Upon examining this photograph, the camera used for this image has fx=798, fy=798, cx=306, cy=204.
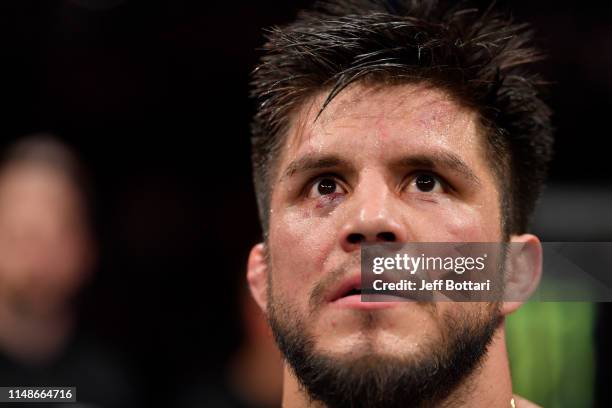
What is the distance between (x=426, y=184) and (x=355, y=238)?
0.13m

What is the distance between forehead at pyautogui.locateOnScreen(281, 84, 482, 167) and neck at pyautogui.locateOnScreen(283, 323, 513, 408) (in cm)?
27

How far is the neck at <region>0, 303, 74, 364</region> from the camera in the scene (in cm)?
143

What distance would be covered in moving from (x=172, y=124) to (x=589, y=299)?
98 cm

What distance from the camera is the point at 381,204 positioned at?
1050 mm

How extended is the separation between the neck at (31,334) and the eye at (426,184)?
2.49 ft

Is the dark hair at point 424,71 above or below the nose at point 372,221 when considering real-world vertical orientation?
above

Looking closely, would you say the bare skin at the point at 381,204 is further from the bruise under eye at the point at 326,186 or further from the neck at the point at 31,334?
the neck at the point at 31,334

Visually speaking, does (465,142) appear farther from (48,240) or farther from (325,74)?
(48,240)

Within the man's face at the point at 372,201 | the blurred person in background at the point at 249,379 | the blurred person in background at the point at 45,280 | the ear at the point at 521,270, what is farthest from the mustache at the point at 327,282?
the blurred person in background at the point at 45,280

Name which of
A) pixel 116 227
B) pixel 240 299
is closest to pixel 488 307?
pixel 240 299

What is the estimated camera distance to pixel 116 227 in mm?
1770

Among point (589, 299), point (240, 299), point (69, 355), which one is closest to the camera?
point (589, 299)

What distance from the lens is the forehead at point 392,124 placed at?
3.57 feet

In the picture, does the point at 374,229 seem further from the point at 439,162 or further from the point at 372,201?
the point at 439,162
